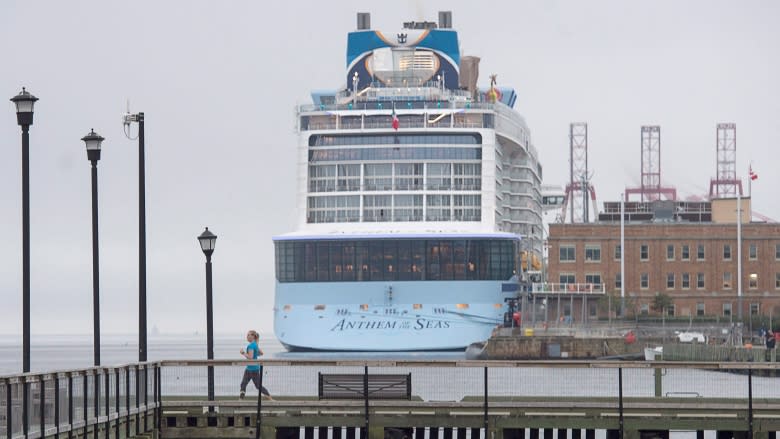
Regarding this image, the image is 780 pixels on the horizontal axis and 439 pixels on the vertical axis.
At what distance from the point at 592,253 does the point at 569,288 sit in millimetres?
5177

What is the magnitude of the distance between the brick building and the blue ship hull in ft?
91.7

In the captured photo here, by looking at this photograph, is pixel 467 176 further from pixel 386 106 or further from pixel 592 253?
pixel 592 253

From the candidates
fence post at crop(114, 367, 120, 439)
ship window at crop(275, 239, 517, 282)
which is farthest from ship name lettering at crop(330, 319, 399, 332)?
fence post at crop(114, 367, 120, 439)

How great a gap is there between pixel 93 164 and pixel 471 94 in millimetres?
90897

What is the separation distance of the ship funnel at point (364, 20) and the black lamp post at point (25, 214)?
10068 centimetres

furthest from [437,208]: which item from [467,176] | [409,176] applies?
[467,176]

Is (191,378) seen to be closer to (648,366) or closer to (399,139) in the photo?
(399,139)

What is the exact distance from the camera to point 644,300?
438 feet

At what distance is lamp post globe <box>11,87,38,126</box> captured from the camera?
101 ft

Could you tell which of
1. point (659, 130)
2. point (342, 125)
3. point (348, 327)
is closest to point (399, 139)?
point (342, 125)

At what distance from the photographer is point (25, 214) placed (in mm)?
30500

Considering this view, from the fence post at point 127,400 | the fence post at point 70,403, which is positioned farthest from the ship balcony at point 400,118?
the fence post at point 70,403

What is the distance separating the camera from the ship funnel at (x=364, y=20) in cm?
13112

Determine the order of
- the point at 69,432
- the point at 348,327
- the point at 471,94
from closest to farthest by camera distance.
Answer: the point at 69,432, the point at 348,327, the point at 471,94
